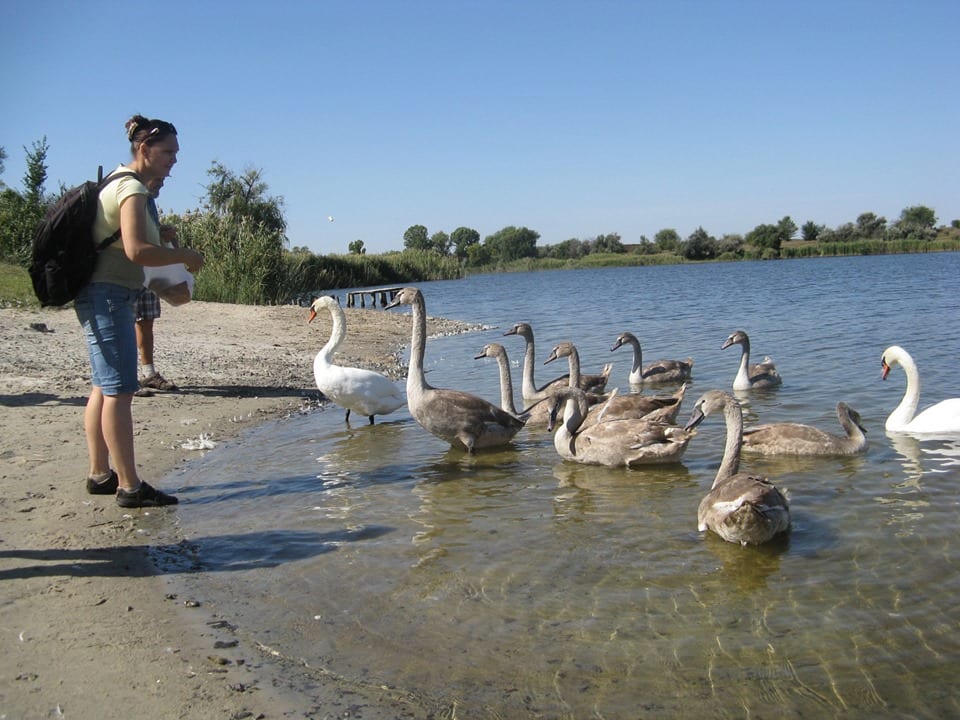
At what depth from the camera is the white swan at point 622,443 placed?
7781 mm

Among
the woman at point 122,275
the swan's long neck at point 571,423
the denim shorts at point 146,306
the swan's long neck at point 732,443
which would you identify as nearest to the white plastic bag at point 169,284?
the woman at point 122,275

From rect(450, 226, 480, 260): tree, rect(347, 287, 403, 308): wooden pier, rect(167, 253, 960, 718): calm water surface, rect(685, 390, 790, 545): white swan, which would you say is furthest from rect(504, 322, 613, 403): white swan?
rect(450, 226, 480, 260): tree

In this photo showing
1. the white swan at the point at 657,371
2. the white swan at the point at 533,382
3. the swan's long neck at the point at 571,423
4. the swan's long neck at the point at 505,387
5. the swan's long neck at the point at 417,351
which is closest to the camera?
the swan's long neck at the point at 571,423

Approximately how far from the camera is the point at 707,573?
5.07m

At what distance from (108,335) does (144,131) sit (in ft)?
4.79

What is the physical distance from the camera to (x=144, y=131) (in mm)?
5664

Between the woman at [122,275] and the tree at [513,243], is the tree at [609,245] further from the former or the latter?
the woman at [122,275]

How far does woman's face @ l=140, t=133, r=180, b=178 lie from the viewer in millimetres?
5688

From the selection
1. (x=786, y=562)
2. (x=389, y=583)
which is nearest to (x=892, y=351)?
(x=786, y=562)

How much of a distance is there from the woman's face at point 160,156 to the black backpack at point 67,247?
0.58ft

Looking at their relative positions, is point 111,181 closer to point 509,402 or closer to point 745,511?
point 745,511

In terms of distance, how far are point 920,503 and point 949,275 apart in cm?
3752

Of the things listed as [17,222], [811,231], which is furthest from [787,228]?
[17,222]

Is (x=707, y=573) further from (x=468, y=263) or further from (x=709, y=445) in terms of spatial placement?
(x=468, y=263)
